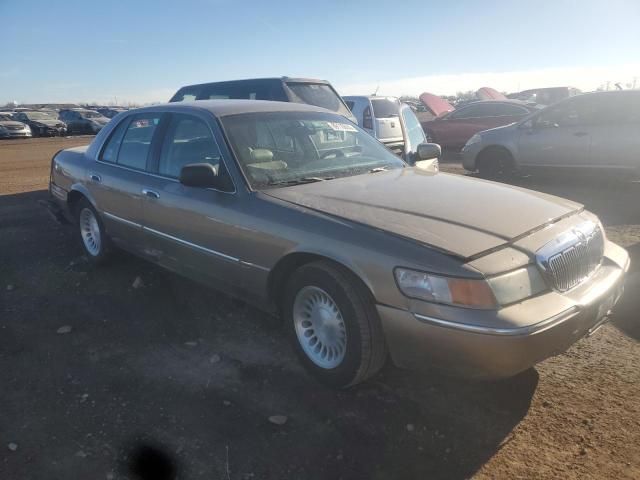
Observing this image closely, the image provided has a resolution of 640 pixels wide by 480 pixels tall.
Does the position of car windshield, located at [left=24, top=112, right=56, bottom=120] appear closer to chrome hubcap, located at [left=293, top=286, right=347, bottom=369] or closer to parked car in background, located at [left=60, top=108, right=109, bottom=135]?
parked car in background, located at [left=60, top=108, right=109, bottom=135]

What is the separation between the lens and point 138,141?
443 centimetres

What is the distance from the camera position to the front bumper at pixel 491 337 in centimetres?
234

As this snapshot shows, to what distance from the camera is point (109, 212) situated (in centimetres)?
466

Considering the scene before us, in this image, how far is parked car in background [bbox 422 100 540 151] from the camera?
13.2m

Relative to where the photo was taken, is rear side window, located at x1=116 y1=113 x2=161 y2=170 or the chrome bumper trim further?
rear side window, located at x1=116 y1=113 x2=161 y2=170

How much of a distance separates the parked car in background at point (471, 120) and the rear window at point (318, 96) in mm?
6681

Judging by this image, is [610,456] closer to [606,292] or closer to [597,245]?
[606,292]

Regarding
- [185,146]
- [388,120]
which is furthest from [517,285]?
[388,120]

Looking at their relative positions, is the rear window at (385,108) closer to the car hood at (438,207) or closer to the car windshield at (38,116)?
the car hood at (438,207)

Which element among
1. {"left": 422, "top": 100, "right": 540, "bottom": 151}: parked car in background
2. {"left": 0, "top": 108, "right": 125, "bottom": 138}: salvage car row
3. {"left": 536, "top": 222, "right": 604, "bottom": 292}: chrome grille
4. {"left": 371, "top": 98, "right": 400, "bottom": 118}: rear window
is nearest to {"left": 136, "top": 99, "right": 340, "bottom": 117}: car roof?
{"left": 536, "top": 222, "right": 604, "bottom": 292}: chrome grille

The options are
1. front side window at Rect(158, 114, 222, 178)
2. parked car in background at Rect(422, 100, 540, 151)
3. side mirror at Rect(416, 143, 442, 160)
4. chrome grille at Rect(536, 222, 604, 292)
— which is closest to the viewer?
chrome grille at Rect(536, 222, 604, 292)

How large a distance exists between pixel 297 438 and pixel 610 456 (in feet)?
4.84

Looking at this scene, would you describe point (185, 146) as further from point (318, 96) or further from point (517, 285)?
point (318, 96)

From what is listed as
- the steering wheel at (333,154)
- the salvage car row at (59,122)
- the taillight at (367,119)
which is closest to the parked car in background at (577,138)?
the taillight at (367,119)
